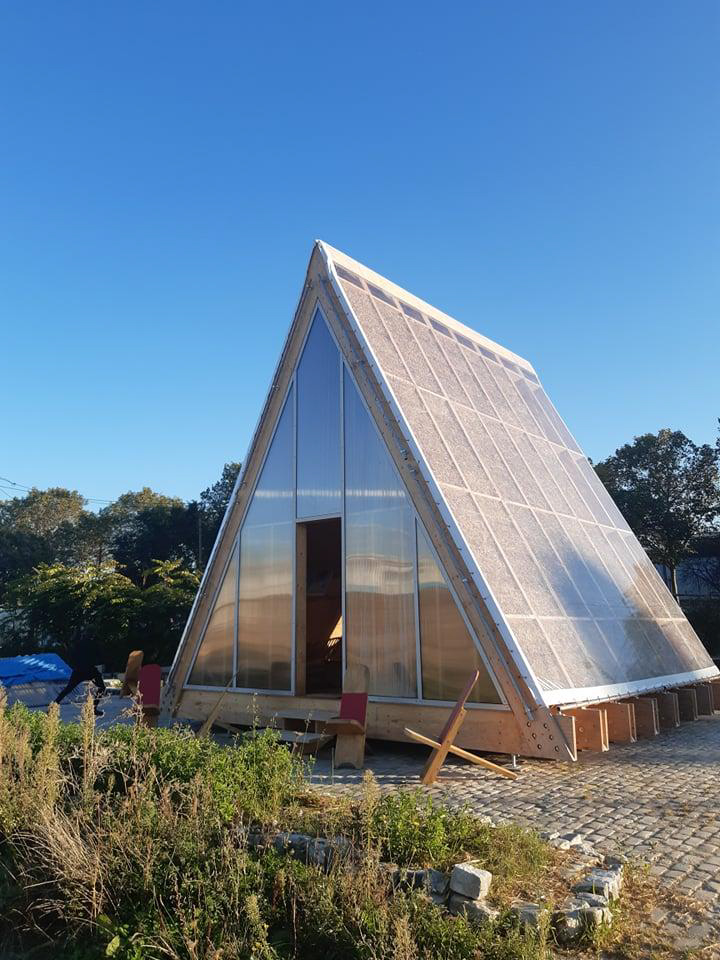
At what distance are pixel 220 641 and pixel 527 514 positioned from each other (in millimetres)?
5258

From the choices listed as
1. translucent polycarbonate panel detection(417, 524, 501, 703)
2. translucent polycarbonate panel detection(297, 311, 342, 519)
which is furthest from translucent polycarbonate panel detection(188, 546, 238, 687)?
translucent polycarbonate panel detection(417, 524, 501, 703)

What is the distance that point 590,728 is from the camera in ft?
27.1

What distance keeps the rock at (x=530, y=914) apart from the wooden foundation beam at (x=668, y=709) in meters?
8.02

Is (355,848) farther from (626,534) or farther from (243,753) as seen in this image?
(626,534)

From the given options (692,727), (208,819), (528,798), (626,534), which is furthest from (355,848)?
(626,534)

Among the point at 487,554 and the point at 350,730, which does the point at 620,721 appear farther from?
the point at 350,730

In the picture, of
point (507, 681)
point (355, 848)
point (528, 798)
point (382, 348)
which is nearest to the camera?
point (355, 848)

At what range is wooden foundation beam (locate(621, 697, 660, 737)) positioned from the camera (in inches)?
389

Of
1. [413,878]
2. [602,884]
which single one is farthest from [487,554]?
[413,878]

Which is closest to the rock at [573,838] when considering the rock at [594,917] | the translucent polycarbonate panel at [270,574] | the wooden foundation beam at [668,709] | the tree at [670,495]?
the rock at [594,917]

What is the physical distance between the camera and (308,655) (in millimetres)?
13680

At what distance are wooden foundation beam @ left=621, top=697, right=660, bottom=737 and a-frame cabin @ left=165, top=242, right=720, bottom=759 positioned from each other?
4 cm

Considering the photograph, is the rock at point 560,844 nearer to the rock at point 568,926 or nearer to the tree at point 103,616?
the rock at point 568,926

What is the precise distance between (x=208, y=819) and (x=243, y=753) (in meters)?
1.00
